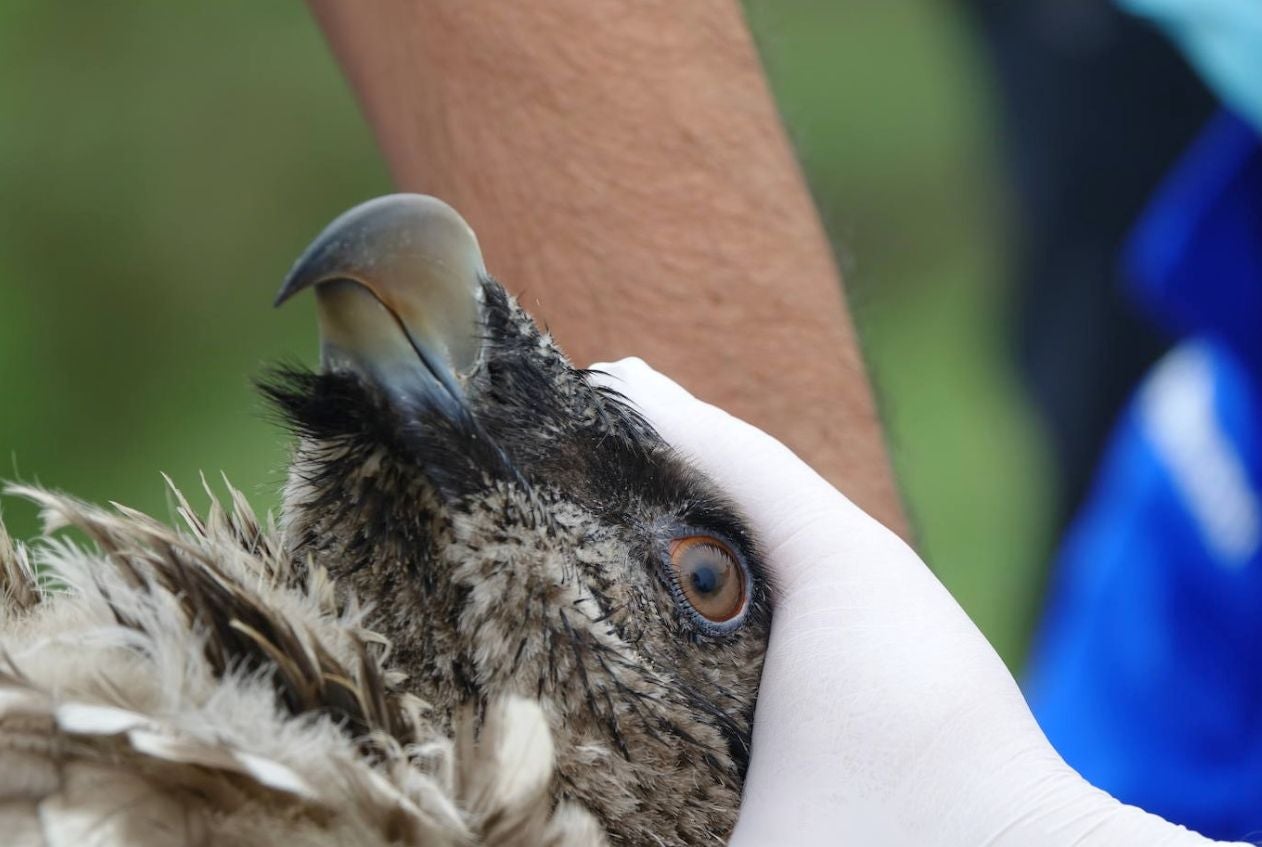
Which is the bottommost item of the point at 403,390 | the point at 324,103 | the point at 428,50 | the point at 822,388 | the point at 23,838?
the point at 324,103

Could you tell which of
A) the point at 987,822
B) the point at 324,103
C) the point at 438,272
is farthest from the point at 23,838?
the point at 324,103

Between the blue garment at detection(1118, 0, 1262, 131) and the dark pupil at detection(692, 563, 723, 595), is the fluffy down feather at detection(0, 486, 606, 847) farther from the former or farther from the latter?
the blue garment at detection(1118, 0, 1262, 131)

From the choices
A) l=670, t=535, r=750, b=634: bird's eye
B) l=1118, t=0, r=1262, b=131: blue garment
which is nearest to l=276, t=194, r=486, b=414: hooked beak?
l=670, t=535, r=750, b=634: bird's eye

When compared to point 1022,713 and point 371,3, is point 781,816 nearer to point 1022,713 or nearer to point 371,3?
point 1022,713

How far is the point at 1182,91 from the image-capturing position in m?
5.17

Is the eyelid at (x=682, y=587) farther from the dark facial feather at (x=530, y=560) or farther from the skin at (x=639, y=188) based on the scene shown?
the skin at (x=639, y=188)

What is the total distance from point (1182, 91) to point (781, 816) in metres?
4.33

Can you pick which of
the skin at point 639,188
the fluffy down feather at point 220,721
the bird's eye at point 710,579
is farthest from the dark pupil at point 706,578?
the skin at point 639,188

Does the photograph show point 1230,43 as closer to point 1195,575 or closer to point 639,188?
point 1195,575

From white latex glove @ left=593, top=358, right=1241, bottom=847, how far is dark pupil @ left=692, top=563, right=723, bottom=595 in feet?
0.32

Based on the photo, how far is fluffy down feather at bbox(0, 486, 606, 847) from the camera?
4.04 ft

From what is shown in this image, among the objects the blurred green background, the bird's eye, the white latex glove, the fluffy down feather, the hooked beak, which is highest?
the hooked beak

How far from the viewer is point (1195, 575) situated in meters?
3.47

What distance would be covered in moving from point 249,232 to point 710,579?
5963 millimetres
